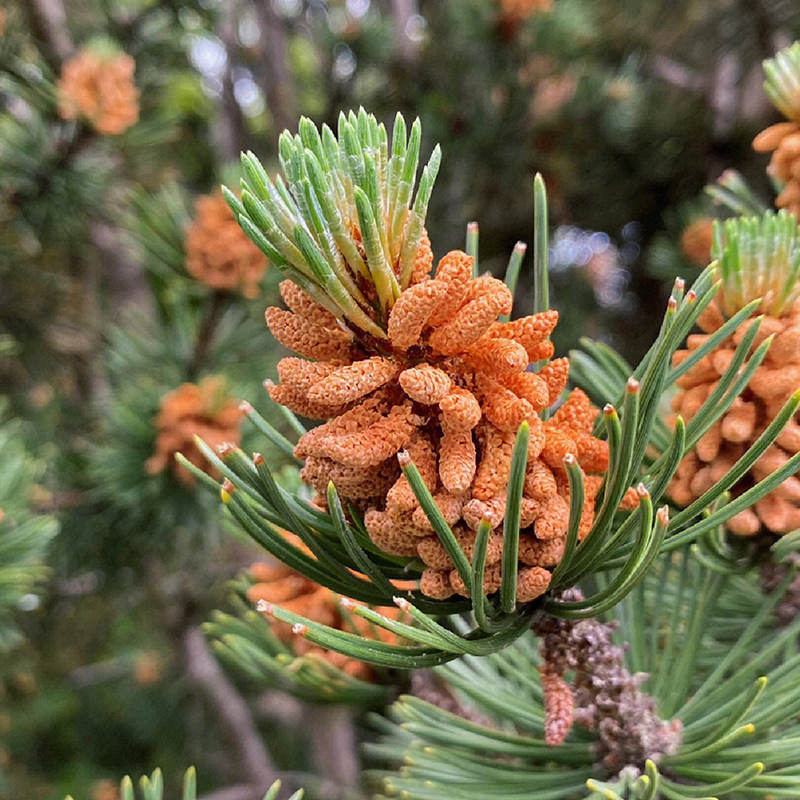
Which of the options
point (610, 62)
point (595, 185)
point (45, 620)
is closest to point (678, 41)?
point (610, 62)

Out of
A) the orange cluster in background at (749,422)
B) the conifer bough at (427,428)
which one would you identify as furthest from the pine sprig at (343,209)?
the orange cluster in background at (749,422)

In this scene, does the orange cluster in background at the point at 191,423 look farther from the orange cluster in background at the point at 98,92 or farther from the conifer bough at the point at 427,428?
the conifer bough at the point at 427,428

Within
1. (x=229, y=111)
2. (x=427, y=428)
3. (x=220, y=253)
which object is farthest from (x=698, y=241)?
(x=229, y=111)

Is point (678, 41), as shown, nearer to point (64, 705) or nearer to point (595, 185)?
point (595, 185)

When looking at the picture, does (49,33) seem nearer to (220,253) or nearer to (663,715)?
(220,253)

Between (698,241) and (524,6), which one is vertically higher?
(524,6)

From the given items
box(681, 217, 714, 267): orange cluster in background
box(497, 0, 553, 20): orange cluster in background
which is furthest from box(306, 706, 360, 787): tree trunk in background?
box(497, 0, 553, 20): orange cluster in background

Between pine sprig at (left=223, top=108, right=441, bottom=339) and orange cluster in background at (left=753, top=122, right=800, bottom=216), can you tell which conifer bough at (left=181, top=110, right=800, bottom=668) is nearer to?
pine sprig at (left=223, top=108, right=441, bottom=339)
